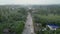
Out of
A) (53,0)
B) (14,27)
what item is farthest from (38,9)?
(14,27)

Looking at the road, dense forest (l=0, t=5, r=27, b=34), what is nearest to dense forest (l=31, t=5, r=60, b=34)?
the road

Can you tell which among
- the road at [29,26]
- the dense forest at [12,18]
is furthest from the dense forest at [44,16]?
the dense forest at [12,18]

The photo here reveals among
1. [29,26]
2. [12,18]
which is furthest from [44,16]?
[12,18]

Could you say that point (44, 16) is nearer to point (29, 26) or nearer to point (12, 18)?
point (29, 26)

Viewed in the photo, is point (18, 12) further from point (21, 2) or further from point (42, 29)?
point (42, 29)

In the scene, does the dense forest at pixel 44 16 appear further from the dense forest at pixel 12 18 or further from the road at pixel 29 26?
the dense forest at pixel 12 18

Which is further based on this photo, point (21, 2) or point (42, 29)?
point (21, 2)

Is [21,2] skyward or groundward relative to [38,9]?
skyward

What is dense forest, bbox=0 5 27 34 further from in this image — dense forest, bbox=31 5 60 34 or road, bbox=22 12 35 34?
dense forest, bbox=31 5 60 34
